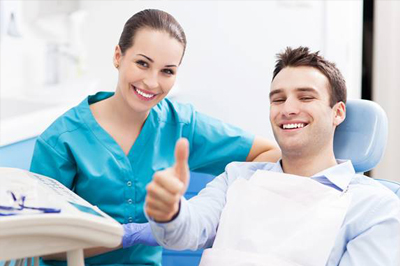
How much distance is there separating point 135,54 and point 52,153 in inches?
13.0

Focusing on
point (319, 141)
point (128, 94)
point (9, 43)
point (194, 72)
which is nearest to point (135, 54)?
point (128, 94)

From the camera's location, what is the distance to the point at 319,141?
1484mm

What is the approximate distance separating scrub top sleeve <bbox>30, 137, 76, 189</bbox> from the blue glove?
0.70 ft

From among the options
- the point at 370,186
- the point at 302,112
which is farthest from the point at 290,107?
the point at 370,186

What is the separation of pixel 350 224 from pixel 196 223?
1.09ft

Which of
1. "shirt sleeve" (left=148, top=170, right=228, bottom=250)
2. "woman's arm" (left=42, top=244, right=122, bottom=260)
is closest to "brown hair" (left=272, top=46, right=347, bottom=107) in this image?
"shirt sleeve" (left=148, top=170, right=228, bottom=250)

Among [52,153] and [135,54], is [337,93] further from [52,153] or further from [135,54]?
[52,153]

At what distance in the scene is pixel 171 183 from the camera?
99 cm

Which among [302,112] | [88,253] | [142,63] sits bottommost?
[88,253]

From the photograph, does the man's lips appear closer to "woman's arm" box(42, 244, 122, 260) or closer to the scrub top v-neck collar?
the scrub top v-neck collar

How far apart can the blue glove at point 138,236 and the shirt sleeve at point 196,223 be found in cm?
15

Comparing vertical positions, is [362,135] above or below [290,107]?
below

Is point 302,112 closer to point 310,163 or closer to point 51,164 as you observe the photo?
point 310,163

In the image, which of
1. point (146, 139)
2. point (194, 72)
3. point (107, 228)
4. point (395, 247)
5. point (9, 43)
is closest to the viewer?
point (107, 228)
